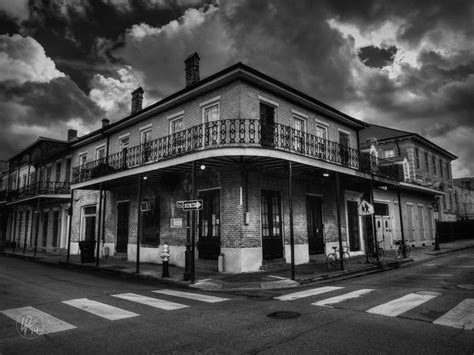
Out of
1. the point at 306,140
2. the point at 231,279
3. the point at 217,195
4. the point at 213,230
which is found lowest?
the point at 231,279

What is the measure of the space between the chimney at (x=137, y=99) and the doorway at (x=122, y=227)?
6.40 metres

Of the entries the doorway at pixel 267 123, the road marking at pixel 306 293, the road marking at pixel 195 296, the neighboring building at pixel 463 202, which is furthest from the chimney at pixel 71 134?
the neighboring building at pixel 463 202

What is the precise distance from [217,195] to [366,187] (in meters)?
9.63

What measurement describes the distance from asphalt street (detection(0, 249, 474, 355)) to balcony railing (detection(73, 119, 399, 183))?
16.6 ft

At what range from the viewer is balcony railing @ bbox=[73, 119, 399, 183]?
11.5 meters

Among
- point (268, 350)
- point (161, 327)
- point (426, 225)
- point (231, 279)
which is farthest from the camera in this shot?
point (426, 225)

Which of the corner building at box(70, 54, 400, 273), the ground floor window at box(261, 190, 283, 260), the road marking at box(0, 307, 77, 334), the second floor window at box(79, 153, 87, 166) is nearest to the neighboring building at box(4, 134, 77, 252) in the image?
the second floor window at box(79, 153, 87, 166)

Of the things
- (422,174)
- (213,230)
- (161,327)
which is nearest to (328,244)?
(213,230)

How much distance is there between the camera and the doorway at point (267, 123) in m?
12.4

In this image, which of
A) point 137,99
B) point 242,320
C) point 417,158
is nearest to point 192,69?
point 137,99

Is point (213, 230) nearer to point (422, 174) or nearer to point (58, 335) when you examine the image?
point (58, 335)

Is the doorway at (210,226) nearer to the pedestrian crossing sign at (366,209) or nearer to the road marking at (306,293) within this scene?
the road marking at (306,293)

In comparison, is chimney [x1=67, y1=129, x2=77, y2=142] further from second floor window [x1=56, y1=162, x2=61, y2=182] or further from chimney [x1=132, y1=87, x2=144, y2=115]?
chimney [x1=132, y1=87, x2=144, y2=115]

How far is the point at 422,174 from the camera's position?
2830 cm
